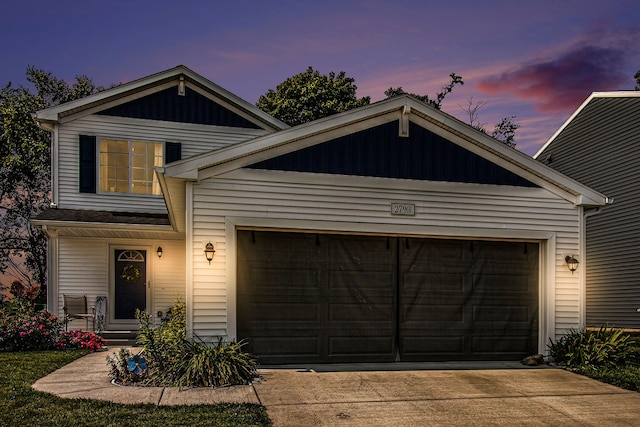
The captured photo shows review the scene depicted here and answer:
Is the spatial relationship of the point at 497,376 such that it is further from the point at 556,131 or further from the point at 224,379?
the point at 556,131

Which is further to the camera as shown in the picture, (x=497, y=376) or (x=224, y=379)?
(x=497, y=376)

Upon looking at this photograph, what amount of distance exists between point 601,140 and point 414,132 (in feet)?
35.6

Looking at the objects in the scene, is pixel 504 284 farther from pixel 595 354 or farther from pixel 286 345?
pixel 286 345

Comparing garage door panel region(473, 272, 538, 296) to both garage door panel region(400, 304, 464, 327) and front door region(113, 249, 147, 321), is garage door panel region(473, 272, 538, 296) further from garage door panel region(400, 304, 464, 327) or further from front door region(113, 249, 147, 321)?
front door region(113, 249, 147, 321)

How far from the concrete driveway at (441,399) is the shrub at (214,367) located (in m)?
0.34

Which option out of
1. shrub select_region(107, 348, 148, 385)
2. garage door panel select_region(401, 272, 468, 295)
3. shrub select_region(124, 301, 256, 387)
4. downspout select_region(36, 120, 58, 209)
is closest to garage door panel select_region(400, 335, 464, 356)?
garage door panel select_region(401, 272, 468, 295)

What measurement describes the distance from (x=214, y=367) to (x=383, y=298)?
3.38 m

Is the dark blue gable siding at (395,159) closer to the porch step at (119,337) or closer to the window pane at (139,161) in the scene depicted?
the porch step at (119,337)

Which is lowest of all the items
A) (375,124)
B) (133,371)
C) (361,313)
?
(133,371)

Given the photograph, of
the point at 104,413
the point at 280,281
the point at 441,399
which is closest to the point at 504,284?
the point at 441,399

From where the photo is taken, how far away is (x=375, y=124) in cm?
994

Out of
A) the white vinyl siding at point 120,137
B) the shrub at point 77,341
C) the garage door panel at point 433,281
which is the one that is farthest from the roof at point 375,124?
the white vinyl siding at point 120,137

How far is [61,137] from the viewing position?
14164 millimetres

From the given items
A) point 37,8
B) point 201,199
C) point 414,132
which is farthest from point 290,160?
point 37,8
